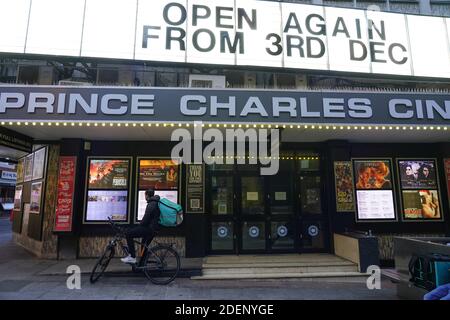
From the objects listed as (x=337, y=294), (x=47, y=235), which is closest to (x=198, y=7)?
(x=47, y=235)

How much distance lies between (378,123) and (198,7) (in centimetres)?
632

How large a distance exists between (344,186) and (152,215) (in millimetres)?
5524

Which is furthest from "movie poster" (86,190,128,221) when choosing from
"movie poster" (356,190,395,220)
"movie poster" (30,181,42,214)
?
"movie poster" (356,190,395,220)

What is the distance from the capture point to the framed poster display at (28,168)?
10551 millimetres

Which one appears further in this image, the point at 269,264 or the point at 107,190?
the point at 107,190

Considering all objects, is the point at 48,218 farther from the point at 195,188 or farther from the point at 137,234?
the point at 195,188

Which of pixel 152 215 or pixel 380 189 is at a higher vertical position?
pixel 380 189

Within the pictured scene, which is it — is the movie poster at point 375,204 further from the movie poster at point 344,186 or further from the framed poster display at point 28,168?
the framed poster display at point 28,168

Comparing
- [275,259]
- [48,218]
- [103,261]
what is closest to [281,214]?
[275,259]

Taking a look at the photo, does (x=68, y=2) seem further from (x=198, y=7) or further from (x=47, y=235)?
(x=47, y=235)

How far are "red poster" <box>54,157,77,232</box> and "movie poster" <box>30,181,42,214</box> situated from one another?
1.18m

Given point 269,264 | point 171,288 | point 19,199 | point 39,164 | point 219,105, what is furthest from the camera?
point 19,199

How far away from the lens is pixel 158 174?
9.17 m

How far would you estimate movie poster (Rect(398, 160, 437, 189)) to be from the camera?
9.55 metres
